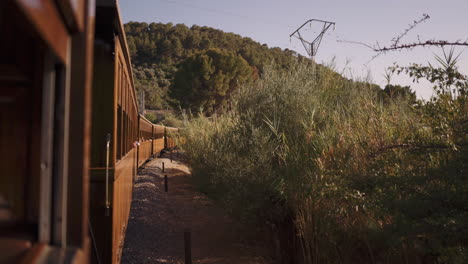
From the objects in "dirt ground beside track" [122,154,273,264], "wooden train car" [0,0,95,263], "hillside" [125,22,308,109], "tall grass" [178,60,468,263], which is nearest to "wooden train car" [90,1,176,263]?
"dirt ground beside track" [122,154,273,264]

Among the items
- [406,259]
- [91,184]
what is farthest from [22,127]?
[406,259]

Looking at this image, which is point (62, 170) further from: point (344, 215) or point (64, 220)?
point (344, 215)

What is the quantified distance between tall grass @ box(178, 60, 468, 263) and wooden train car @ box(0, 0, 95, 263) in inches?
113

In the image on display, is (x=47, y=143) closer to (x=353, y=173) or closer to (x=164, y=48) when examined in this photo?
(x=353, y=173)

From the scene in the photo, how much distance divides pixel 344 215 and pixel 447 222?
5.46 feet

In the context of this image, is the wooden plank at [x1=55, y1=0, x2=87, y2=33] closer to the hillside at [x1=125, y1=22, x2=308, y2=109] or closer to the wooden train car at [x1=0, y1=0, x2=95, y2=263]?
the wooden train car at [x1=0, y1=0, x2=95, y2=263]

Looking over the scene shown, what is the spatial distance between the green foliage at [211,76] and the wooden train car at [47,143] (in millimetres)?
35033

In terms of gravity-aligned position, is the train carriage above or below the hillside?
below

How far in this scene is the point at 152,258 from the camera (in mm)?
6469

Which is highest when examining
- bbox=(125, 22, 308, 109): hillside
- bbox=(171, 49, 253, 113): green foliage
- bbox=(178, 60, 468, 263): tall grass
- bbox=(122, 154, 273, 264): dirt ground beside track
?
bbox=(125, 22, 308, 109): hillside

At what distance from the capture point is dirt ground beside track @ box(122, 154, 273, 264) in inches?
271

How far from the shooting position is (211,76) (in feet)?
122

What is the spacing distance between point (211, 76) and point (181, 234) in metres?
29.6

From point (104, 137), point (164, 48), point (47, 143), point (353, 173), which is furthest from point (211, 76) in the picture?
point (164, 48)
